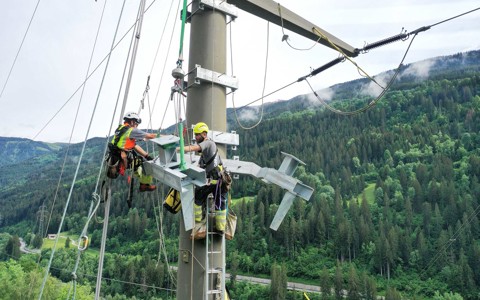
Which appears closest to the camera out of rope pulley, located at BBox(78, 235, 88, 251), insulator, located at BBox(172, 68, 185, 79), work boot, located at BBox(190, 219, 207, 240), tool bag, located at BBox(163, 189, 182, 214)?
rope pulley, located at BBox(78, 235, 88, 251)

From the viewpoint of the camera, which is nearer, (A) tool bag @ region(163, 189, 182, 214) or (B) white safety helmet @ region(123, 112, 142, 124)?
(A) tool bag @ region(163, 189, 182, 214)

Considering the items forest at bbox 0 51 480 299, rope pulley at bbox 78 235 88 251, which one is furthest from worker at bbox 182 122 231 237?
forest at bbox 0 51 480 299

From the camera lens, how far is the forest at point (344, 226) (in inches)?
3780

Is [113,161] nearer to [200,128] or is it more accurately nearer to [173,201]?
[173,201]

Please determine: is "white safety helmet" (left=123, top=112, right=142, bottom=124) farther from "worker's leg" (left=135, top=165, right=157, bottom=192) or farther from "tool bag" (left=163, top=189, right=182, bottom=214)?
"tool bag" (left=163, top=189, right=182, bottom=214)

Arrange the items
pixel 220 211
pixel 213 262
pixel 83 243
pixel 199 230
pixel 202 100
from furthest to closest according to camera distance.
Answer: pixel 202 100 → pixel 220 211 → pixel 213 262 → pixel 199 230 → pixel 83 243

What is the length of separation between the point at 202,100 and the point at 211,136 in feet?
1.82

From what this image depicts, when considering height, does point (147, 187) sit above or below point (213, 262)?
above

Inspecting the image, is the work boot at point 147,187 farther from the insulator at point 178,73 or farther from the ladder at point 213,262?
the insulator at point 178,73

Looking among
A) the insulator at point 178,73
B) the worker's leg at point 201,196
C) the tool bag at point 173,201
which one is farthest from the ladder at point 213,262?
the insulator at point 178,73

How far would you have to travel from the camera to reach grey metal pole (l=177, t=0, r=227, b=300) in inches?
189

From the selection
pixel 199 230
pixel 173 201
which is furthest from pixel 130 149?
pixel 199 230

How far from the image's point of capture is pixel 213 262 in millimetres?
4930

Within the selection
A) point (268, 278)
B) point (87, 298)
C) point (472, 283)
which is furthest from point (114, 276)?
point (472, 283)
